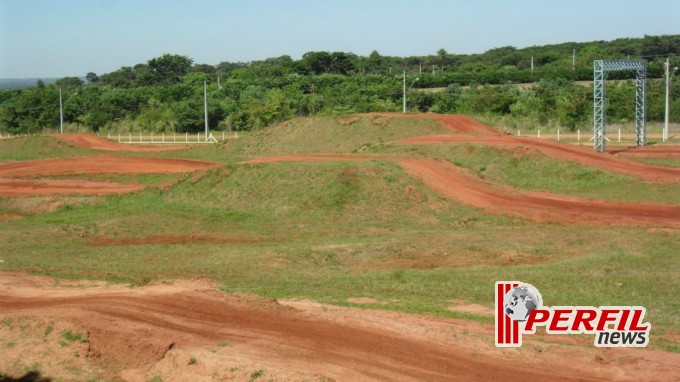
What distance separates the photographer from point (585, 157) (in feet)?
163

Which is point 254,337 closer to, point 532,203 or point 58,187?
point 532,203

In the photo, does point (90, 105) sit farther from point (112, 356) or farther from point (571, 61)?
point (112, 356)

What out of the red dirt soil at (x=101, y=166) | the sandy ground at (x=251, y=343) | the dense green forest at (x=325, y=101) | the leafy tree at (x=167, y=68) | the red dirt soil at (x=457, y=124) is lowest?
the sandy ground at (x=251, y=343)

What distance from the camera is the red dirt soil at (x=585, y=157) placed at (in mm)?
46000

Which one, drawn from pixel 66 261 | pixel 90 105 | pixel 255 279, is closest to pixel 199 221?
pixel 66 261

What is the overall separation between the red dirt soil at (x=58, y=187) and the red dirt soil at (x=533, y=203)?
16.2m

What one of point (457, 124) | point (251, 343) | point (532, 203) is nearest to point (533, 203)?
point (532, 203)

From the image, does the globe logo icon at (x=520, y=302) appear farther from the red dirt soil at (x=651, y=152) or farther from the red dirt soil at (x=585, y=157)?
the red dirt soil at (x=651, y=152)

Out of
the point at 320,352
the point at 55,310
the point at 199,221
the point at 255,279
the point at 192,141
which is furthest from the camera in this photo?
the point at 192,141

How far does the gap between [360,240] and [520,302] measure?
1416cm

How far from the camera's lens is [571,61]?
14375 centimetres

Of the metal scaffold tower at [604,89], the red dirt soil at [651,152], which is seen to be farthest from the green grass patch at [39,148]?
the red dirt soil at [651,152]

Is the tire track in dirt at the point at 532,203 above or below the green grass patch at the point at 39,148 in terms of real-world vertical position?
below

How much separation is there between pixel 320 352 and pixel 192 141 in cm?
7436
